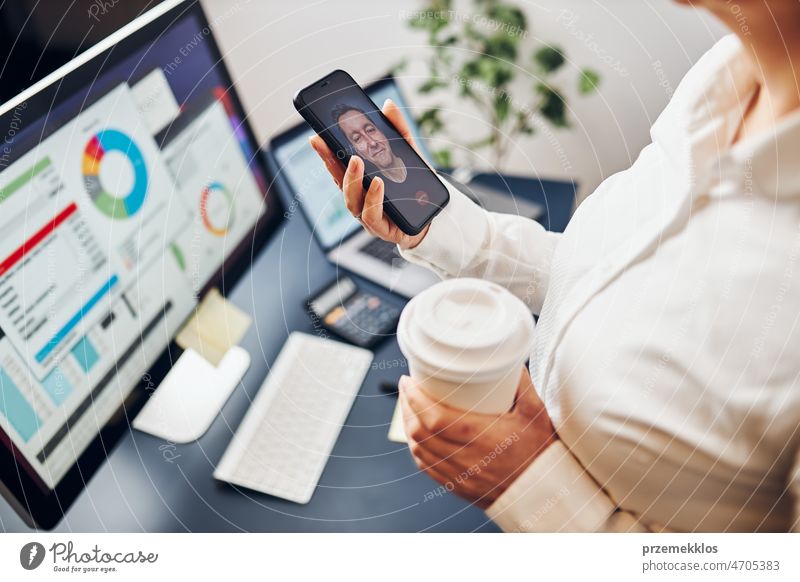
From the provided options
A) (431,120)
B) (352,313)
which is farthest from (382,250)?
(431,120)

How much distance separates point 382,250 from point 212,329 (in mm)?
223

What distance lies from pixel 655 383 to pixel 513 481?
118 mm

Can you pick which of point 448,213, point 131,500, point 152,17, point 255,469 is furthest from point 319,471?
point 152,17

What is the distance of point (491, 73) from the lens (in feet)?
2.59

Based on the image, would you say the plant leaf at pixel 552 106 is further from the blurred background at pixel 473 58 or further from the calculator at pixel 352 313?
the calculator at pixel 352 313

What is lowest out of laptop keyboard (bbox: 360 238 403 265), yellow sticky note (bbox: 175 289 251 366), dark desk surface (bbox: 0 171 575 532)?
dark desk surface (bbox: 0 171 575 532)

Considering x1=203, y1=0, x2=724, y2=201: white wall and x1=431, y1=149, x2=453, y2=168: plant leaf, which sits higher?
x1=203, y1=0, x2=724, y2=201: white wall

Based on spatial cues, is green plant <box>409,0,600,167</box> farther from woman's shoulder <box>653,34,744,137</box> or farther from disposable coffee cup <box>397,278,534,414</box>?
disposable coffee cup <box>397,278,534,414</box>

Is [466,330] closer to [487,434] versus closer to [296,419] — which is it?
[487,434]

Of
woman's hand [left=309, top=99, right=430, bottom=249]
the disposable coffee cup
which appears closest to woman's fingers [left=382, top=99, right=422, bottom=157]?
woman's hand [left=309, top=99, right=430, bottom=249]

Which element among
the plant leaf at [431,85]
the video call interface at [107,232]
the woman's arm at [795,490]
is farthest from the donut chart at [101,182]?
the woman's arm at [795,490]

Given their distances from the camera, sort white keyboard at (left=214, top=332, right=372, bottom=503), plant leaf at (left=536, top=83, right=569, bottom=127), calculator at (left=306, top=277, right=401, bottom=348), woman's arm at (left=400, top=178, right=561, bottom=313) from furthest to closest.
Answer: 1. plant leaf at (left=536, top=83, right=569, bottom=127)
2. calculator at (left=306, top=277, right=401, bottom=348)
3. white keyboard at (left=214, top=332, right=372, bottom=503)
4. woman's arm at (left=400, top=178, right=561, bottom=313)

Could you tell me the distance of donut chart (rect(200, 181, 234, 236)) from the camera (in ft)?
2.03

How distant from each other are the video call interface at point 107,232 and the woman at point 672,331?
195 mm
